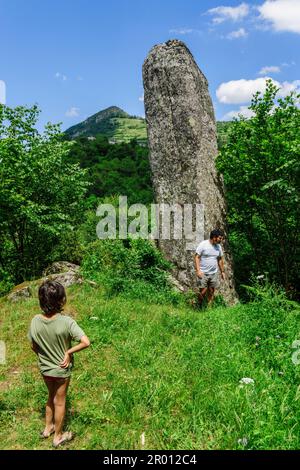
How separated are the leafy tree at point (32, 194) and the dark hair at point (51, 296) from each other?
1101 cm

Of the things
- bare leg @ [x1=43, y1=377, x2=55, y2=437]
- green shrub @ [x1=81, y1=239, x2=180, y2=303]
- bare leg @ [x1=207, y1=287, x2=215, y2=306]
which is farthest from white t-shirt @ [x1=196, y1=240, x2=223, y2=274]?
bare leg @ [x1=43, y1=377, x2=55, y2=437]

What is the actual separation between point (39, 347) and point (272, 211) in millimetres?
9813

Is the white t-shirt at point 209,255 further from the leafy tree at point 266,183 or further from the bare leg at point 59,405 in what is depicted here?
the bare leg at point 59,405

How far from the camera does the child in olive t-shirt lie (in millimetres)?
4035

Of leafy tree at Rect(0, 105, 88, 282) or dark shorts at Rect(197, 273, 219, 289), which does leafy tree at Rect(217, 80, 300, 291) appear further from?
leafy tree at Rect(0, 105, 88, 282)

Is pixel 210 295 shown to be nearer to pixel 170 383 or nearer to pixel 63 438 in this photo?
pixel 170 383

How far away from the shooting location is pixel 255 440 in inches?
140

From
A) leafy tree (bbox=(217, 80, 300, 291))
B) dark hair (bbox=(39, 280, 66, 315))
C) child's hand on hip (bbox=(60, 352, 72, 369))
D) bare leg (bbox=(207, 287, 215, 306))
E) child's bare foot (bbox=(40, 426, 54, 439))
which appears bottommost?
child's bare foot (bbox=(40, 426, 54, 439))

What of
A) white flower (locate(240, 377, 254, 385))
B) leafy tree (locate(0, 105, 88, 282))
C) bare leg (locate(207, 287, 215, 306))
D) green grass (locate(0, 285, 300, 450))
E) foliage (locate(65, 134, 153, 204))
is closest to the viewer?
green grass (locate(0, 285, 300, 450))

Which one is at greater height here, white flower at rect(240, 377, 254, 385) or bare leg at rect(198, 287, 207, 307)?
bare leg at rect(198, 287, 207, 307)

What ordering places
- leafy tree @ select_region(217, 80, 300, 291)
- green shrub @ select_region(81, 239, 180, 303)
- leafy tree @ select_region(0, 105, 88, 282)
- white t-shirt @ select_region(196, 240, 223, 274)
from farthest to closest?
leafy tree @ select_region(0, 105, 88, 282) < leafy tree @ select_region(217, 80, 300, 291) < green shrub @ select_region(81, 239, 180, 303) < white t-shirt @ select_region(196, 240, 223, 274)

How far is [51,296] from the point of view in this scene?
4.02 m

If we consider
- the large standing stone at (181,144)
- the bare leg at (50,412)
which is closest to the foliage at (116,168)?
the large standing stone at (181,144)

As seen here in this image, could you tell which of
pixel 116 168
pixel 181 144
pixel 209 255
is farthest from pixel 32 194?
pixel 116 168
